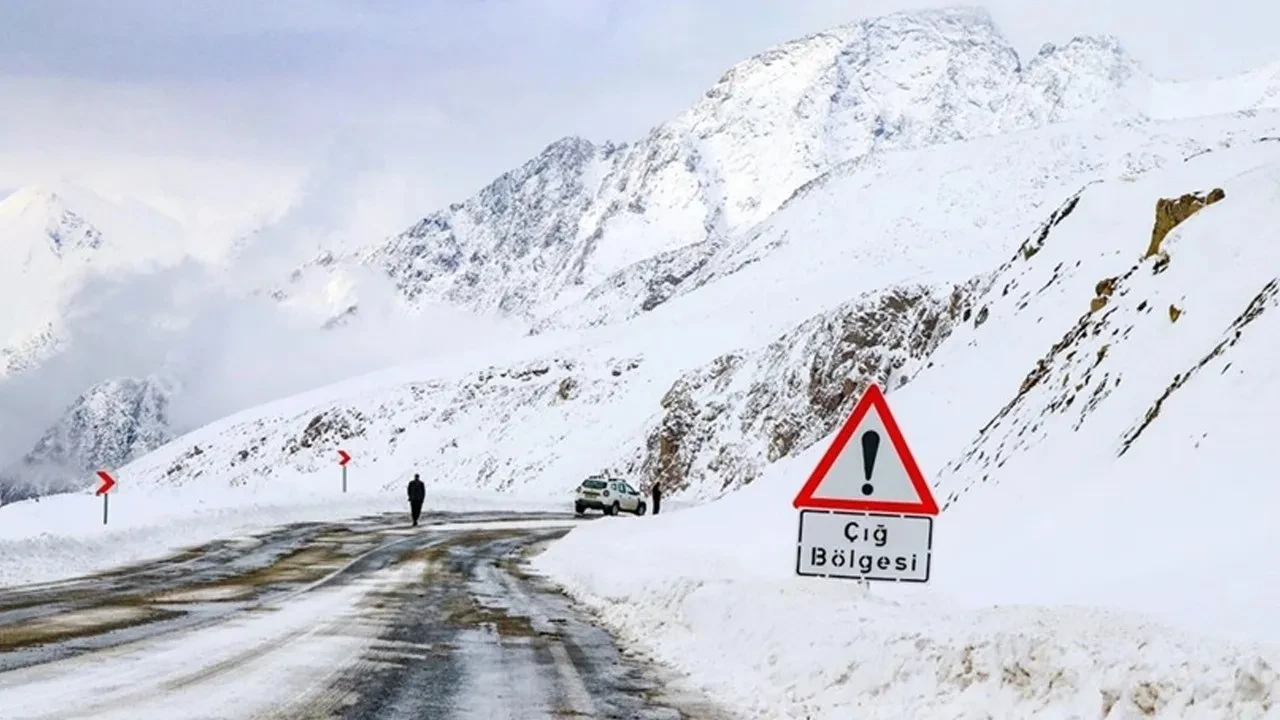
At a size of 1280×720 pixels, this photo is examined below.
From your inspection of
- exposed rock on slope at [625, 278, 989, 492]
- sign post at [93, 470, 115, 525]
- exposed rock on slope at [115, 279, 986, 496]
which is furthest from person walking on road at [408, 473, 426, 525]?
exposed rock on slope at [625, 278, 989, 492]

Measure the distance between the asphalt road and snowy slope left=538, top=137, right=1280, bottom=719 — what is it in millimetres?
1056

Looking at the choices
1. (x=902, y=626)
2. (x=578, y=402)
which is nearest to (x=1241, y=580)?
(x=902, y=626)

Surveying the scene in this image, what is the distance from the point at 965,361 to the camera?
105 feet

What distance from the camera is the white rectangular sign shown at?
10305mm

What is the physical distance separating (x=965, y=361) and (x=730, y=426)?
49.0 metres

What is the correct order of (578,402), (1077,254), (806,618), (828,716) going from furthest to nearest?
1. (578,402)
2. (1077,254)
3. (806,618)
4. (828,716)

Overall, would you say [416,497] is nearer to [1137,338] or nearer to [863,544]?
[1137,338]

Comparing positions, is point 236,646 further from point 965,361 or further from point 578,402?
point 578,402

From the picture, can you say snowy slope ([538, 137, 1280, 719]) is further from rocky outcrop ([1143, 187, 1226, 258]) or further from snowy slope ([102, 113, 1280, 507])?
snowy slope ([102, 113, 1280, 507])

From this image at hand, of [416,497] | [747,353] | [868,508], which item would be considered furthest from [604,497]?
[868,508]

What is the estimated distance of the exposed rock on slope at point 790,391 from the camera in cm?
7531

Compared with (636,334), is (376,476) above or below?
below

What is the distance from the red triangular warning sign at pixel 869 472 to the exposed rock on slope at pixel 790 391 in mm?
61421

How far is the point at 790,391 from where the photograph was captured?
79562 mm
